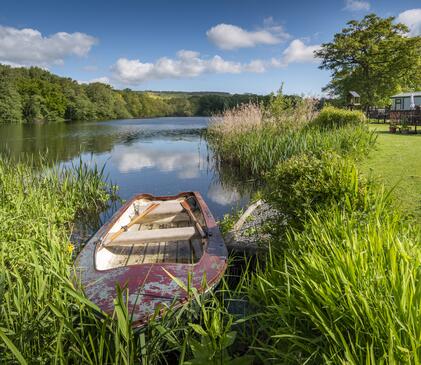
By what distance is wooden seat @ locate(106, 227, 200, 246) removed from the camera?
155 inches

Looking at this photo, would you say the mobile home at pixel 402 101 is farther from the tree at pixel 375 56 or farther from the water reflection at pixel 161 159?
the water reflection at pixel 161 159

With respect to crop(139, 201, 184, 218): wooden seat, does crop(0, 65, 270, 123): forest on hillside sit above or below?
above

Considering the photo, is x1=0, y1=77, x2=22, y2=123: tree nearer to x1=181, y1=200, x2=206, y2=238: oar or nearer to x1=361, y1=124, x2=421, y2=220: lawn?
x1=181, y1=200, x2=206, y2=238: oar

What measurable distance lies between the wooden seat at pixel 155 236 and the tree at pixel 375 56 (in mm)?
28957

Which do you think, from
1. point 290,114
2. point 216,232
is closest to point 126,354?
point 216,232

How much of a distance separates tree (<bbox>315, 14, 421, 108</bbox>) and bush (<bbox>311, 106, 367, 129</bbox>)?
18.7 meters

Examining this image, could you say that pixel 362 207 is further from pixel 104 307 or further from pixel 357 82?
pixel 357 82

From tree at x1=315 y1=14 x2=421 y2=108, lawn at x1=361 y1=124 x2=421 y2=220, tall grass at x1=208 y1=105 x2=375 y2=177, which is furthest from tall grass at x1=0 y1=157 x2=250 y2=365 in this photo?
tree at x1=315 y1=14 x2=421 y2=108

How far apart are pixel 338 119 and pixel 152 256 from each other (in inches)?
407

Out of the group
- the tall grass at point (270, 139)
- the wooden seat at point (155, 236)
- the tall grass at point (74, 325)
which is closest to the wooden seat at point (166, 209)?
the wooden seat at point (155, 236)

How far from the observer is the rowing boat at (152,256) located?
2557 mm

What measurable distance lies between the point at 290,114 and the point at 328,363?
41.6 ft

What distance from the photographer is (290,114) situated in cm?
1327

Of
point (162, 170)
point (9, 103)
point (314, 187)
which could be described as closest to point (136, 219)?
point (314, 187)
